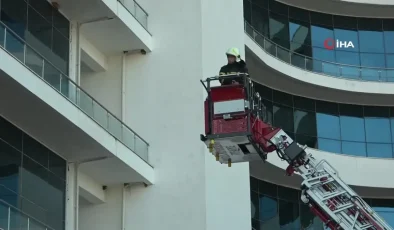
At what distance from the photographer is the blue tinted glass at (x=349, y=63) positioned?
153ft

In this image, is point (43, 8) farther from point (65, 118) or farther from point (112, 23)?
point (65, 118)

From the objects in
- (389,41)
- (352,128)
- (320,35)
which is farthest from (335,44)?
(352,128)

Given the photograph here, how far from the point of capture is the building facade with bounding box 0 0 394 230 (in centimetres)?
3062

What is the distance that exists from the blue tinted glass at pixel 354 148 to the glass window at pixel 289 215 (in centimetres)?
373

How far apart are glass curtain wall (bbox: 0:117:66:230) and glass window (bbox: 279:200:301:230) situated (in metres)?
13.7

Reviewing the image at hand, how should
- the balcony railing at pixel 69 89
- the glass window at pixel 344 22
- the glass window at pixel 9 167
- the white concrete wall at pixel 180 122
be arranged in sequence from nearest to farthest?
1. the balcony railing at pixel 69 89
2. the glass window at pixel 9 167
3. the white concrete wall at pixel 180 122
4. the glass window at pixel 344 22

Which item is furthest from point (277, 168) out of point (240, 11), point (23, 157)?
point (23, 157)

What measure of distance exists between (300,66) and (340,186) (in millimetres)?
20496

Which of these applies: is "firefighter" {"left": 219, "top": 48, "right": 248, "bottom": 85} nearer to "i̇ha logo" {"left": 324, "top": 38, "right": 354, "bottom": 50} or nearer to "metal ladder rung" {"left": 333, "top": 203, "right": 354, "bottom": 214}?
"metal ladder rung" {"left": 333, "top": 203, "right": 354, "bottom": 214}

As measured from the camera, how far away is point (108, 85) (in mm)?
37406

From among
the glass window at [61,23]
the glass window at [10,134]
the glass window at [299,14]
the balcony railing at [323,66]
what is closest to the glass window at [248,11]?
the balcony railing at [323,66]

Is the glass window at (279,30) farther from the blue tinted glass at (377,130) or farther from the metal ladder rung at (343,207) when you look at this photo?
the metal ladder rung at (343,207)

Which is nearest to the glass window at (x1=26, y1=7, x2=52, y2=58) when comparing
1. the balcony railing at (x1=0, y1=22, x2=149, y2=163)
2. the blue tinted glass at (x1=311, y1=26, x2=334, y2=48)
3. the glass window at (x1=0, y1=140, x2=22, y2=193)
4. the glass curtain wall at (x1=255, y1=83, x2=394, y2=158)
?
the balcony railing at (x1=0, y1=22, x2=149, y2=163)

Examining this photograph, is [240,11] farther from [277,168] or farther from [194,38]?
[277,168]
